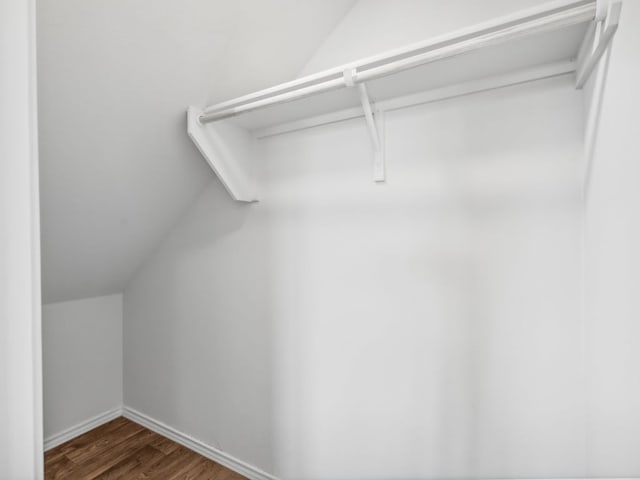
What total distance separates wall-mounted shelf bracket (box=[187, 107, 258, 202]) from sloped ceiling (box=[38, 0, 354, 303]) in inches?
4.2

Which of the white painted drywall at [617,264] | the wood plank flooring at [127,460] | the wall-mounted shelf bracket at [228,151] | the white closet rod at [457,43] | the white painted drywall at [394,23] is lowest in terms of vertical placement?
the wood plank flooring at [127,460]

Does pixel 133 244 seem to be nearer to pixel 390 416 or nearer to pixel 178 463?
pixel 178 463

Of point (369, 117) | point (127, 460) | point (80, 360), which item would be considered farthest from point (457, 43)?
point (80, 360)

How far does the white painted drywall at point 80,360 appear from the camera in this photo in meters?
1.99

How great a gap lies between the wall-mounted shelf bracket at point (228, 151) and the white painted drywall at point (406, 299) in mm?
99

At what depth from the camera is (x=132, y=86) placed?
118 cm

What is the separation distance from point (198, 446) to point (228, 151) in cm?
179

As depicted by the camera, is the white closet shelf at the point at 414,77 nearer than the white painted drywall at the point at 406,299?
Yes

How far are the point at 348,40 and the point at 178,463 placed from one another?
2.44 meters

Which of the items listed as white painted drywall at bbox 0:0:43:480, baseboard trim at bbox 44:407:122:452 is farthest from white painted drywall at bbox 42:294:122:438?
white painted drywall at bbox 0:0:43:480

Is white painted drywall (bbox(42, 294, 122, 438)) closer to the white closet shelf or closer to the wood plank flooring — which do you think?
the wood plank flooring

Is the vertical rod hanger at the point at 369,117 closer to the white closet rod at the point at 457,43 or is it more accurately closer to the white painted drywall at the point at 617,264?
the white closet rod at the point at 457,43

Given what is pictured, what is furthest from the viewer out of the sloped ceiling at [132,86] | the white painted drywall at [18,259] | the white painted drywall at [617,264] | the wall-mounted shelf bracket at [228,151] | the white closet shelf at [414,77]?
the wall-mounted shelf bracket at [228,151]

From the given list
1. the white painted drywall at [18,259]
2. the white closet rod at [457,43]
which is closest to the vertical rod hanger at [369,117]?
the white closet rod at [457,43]
